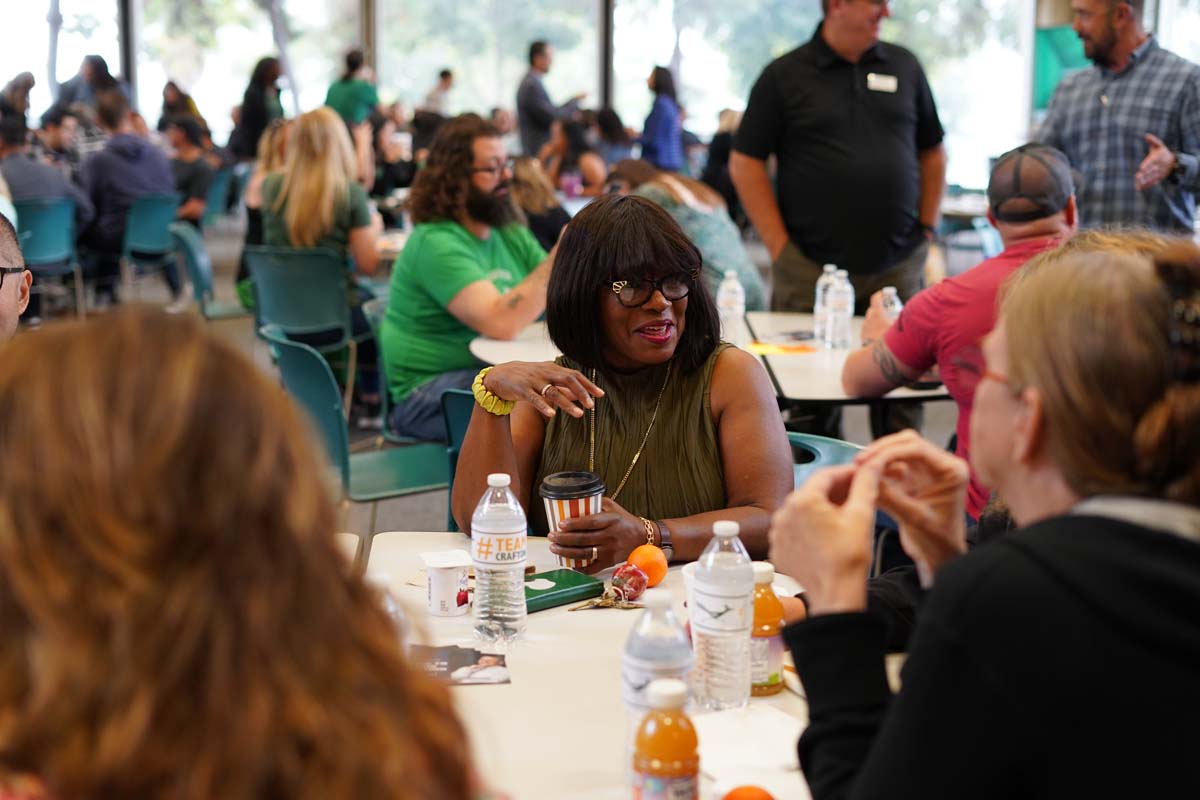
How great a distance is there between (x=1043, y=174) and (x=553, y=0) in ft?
40.3

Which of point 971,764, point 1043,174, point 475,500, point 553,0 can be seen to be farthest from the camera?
point 553,0

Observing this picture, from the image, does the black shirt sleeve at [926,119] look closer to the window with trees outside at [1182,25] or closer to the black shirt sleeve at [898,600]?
the black shirt sleeve at [898,600]

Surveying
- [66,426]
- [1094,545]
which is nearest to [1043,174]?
[1094,545]

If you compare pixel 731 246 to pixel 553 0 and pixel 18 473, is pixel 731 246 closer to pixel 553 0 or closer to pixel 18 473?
pixel 18 473

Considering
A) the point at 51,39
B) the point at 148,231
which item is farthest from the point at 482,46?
the point at 148,231

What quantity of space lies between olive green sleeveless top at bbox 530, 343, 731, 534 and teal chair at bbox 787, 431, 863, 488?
0.25 meters

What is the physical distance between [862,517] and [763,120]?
3632 millimetres

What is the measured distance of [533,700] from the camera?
1635 mm

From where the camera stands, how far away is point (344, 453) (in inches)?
136

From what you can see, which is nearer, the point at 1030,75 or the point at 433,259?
the point at 433,259

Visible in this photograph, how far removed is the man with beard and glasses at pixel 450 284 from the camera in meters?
3.92

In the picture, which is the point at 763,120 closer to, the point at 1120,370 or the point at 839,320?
the point at 839,320

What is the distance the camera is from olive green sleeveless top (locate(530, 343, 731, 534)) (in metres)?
2.37

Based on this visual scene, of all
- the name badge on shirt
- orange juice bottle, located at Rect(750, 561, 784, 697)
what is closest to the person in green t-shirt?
the name badge on shirt
